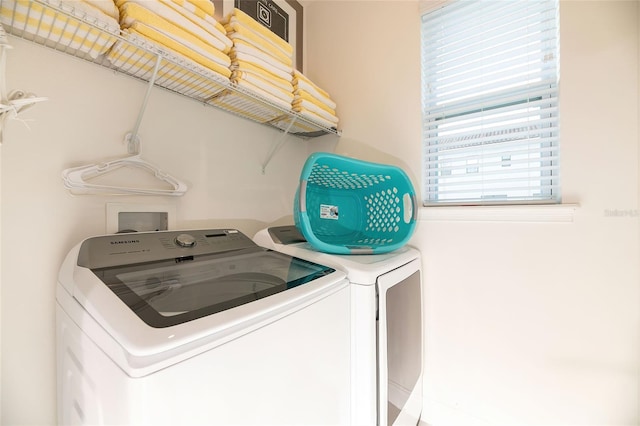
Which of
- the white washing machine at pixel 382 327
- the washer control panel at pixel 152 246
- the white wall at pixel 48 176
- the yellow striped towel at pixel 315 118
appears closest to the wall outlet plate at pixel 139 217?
the white wall at pixel 48 176

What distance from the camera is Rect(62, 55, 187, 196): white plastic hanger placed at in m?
0.83

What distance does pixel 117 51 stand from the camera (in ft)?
2.76

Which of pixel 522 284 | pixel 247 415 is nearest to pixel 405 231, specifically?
pixel 522 284

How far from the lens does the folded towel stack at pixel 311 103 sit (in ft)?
4.58

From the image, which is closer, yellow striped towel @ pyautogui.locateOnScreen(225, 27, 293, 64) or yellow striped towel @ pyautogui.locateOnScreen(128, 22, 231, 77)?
yellow striped towel @ pyautogui.locateOnScreen(128, 22, 231, 77)

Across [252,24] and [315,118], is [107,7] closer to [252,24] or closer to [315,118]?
[252,24]

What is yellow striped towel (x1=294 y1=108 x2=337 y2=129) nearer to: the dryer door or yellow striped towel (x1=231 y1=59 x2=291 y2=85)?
yellow striped towel (x1=231 y1=59 x2=291 y2=85)

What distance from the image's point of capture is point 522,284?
117cm

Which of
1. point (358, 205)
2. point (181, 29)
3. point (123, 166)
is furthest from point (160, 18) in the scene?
point (358, 205)

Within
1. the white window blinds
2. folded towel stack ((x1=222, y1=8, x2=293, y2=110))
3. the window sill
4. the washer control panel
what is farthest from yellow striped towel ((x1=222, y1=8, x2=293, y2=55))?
the window sill

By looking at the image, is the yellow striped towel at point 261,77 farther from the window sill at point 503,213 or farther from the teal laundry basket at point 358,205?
the window sill at point 503,213

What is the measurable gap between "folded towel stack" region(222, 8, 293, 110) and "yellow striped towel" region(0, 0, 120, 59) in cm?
44

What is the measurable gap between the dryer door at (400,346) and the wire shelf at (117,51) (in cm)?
100

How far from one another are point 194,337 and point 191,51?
94 centimetres
